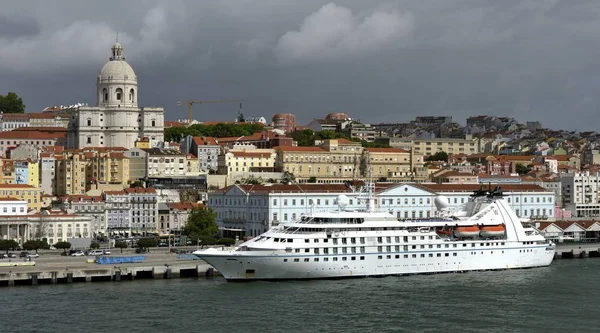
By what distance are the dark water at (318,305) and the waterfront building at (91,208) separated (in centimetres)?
2661

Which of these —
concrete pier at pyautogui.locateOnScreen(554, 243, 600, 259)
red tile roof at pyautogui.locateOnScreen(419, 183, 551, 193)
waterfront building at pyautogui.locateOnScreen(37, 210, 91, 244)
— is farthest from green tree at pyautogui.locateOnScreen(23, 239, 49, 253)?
concrete pier at pyautogui.locateOnScreen(554, 243, 600, 259)

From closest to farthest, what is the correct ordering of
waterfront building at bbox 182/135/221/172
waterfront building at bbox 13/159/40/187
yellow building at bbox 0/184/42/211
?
1. yellow building at bbox 0/184/42/211
2. waterfront building at bbox 13/159/40/187
3. waterfront building at bbox 182/135/221/172

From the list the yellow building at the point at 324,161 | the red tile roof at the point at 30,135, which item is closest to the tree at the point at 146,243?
the yellow building at the point at 324,161

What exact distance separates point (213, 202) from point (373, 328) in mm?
40289

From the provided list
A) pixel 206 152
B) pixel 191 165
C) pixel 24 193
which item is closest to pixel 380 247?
pixel 24 193

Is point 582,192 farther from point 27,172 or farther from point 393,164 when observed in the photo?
point 27,172

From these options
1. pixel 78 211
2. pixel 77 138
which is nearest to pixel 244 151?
pixel 77 138

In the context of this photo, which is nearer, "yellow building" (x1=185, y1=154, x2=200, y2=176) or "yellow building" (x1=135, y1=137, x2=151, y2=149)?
"yellow building" (x1=185, y1=154, x2=200, y2=176)

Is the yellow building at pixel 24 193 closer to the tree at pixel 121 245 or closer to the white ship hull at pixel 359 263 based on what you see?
the tree at pixel 121 245

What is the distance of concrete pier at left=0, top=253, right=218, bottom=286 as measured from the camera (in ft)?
147

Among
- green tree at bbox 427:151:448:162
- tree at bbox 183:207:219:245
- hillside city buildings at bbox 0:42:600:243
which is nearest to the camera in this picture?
tree at bbox 183:207:219:245

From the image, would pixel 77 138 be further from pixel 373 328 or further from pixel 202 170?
pixel 373 328

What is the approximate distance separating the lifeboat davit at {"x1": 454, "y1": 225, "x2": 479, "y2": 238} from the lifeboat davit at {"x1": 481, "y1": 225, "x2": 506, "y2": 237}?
0.38 m

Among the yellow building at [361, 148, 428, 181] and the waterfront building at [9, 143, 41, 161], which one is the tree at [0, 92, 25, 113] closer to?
the waterfront building at [9, 143, 41, 161]
